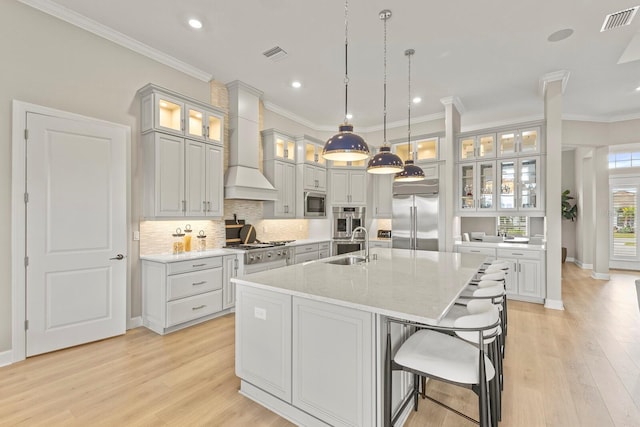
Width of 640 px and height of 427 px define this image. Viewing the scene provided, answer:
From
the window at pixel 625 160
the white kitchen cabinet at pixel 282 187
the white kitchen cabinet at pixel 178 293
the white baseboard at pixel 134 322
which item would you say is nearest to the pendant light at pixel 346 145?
the white kitchen cabinet at pixel 178 293

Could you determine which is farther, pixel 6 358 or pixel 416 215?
pixel 416 215

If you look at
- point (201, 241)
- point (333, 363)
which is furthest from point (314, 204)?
point (333, 363)

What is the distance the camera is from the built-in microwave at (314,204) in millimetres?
5852

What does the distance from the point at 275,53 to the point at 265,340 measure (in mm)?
3442

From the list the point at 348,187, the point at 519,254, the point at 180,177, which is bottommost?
the point at 519,254

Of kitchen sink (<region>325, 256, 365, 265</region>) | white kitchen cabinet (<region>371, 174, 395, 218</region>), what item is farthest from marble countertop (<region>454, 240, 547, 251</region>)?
kitchen sink (<region>325, 256, 365, 265</region>)

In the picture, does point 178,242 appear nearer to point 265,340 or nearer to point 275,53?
point 265,340

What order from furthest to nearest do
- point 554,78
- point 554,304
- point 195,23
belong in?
point 554,304
point 554,78
point 195,23

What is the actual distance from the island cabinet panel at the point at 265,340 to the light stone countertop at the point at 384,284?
0.39 feet

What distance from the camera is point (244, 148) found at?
480 cm

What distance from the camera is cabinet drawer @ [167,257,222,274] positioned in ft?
11.5

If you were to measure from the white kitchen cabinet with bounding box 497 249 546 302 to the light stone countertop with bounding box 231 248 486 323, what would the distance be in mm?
2102

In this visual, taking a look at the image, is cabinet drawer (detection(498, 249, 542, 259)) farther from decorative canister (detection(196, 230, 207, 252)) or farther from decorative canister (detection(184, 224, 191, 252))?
decorative canister (detection(184, 224, 191, 252))

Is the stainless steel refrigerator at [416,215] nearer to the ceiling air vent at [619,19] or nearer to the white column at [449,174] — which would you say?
the white column at [449,174]
